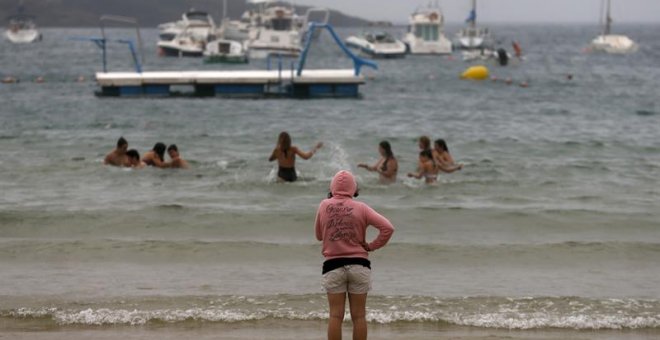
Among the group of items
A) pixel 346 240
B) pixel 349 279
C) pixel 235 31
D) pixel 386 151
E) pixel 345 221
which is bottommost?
pixel 386 151

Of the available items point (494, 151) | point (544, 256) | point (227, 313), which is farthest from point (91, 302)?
point (494, 151)

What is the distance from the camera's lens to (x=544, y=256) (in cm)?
1425

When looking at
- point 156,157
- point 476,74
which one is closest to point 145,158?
point 156,157

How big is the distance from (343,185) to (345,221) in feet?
0.89

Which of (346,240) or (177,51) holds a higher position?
(346,240)

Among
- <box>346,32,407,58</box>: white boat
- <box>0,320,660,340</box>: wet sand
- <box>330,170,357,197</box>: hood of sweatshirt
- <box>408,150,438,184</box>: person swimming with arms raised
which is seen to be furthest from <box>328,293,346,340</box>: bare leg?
<box>346,32,407,58</box>: white boat

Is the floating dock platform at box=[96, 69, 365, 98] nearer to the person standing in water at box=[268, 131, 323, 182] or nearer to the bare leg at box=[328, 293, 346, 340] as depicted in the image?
the person standing in water at box=[268, 131, 323, 182]

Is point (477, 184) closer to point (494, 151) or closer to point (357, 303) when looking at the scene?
point (494, 151)

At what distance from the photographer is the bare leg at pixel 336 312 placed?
8.48 m

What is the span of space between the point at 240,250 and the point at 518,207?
553 centimetres

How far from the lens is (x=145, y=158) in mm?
21438

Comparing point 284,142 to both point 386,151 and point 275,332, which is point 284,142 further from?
point 275,332

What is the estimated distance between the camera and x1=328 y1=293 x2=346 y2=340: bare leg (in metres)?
8.48

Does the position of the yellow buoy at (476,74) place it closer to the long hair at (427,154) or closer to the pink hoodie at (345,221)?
the long hair at (427,154)
